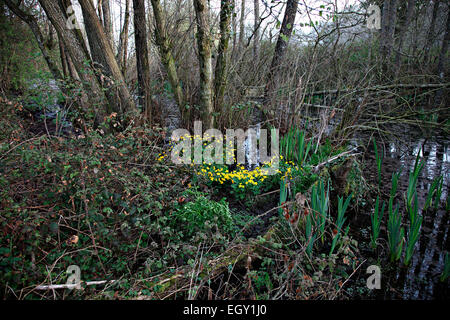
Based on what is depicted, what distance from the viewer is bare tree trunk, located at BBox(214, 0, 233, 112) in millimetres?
4344

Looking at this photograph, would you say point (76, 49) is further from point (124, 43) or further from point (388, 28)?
point (388, 28)

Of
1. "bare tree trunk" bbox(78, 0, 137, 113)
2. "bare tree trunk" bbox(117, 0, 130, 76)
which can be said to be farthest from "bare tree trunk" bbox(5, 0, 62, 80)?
"bare tree trunk" bbox(117, 0, 130, 76)

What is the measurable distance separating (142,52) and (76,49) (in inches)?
42.7

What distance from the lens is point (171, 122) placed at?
5.77 meters

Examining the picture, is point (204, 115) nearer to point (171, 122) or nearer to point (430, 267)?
point (171, 122)

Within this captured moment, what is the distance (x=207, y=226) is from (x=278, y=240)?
0.73m

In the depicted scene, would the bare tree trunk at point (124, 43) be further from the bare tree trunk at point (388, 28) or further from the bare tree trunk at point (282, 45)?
the bare tree trunk at point (388, 28)

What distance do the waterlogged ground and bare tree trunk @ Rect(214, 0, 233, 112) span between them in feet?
9.07

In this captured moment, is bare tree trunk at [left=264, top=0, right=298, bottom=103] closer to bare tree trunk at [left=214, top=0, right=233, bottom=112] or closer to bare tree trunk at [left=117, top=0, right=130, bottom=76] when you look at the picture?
bare tree trunk at [left=214, top=0, right=233, bottom=112]

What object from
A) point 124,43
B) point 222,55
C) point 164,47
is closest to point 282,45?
point 222,55

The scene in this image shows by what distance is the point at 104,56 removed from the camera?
4434 millimetres

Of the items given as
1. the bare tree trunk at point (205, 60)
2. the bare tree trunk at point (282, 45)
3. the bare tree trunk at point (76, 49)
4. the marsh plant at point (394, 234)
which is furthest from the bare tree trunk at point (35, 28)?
the marsh plant at point (394, 234)

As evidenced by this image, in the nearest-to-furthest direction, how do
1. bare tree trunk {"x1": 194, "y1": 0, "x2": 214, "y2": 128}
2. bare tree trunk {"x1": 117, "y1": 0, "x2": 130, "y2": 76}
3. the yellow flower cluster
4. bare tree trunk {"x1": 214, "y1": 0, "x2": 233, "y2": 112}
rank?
the yellow flower cluster → bare tree trunk {"x1": 194, "y1": 0, "x2": 214, "y2": 128} → bare tree trunk {"x1": 214, "y1": 0, "x2": 233, "y2": 112} → bare tree trunk {"x1": 117, "y1": 0, "x2": 130, "y2": 76}
